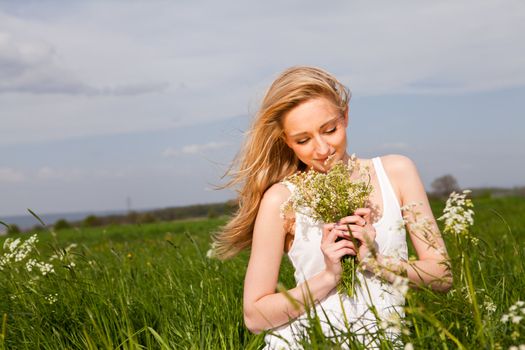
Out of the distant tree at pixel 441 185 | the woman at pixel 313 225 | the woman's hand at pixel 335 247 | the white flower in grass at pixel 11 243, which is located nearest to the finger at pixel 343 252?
the woman's hand at pixel 335 247

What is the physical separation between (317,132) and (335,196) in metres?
0.64

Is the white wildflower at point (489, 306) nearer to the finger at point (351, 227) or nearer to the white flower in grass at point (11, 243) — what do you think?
the finger at point (351, 227)

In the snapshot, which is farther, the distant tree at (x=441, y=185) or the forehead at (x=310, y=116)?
the distant tree at (x=441, y=185)

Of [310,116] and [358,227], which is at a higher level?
[310,116]

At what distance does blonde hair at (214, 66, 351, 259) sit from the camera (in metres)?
3.78

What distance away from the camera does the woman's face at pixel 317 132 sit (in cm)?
355

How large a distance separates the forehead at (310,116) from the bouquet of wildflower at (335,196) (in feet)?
1.62

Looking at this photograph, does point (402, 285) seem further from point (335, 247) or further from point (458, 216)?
point (335, 247)

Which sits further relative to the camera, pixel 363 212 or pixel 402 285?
pixel 363 212

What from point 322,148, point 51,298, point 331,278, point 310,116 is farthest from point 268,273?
point 51,298

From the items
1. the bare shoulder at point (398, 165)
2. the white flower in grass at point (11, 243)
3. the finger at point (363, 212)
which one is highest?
the bare shoulder at point (398, 165)

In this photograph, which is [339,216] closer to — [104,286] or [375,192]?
[375,192]

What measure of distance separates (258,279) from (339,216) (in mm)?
722

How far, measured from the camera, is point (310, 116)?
3.68m
